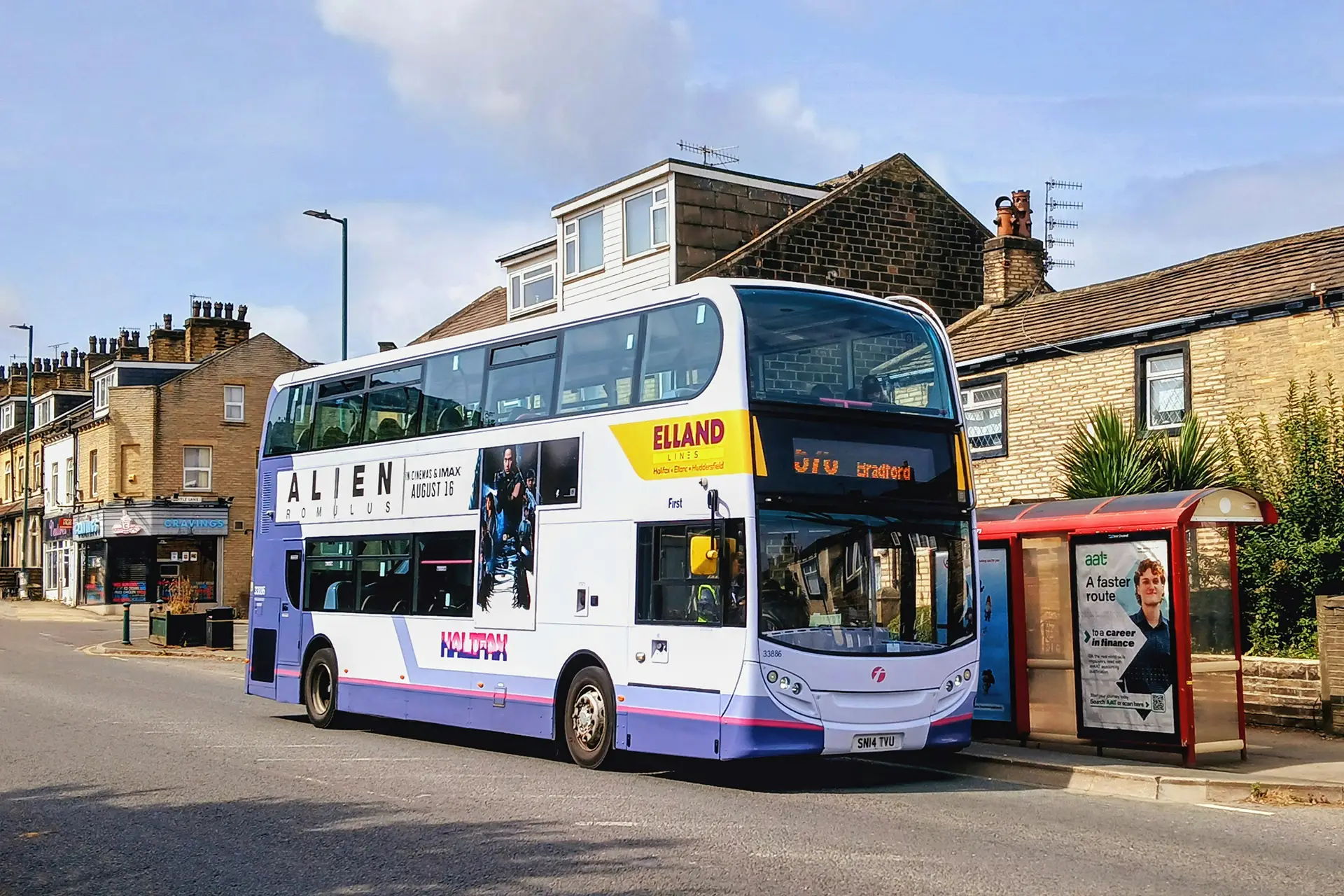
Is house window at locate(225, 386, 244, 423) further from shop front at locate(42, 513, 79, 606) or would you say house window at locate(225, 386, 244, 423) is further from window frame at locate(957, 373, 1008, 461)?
window frame at locate(957, 373, 1008, 461)

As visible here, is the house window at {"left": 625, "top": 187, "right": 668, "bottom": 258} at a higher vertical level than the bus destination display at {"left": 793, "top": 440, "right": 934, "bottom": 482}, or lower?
higher

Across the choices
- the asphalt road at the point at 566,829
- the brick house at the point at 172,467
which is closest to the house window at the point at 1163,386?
the asphalt road at the point at 566,829

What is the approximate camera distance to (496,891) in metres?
7.58

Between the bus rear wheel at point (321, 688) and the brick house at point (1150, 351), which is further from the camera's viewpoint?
the brick house at point (1150, 351)

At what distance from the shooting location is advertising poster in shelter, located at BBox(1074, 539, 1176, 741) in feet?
42.4

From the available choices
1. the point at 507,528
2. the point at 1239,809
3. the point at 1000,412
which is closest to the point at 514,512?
the point at 507,528

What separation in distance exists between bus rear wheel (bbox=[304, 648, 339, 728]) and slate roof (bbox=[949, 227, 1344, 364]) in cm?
1229

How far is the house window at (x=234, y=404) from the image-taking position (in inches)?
2266

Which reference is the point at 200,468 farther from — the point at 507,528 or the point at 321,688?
the point at 507,528

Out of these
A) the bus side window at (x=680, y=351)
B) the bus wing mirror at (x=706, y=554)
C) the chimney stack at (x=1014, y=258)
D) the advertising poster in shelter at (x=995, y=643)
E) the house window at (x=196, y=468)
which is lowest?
the advertising poster in shelter at (x=995, y=643)

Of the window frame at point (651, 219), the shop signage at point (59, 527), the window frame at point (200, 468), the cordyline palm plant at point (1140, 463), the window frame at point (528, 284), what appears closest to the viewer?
the cordyline palm plant at point (1140, 463)

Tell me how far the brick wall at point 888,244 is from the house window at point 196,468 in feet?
111

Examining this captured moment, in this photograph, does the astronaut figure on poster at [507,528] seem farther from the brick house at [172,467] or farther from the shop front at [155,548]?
the shop front at [155,548]

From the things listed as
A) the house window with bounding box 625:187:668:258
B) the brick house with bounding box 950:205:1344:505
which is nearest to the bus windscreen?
the brick house with bounding box 950:205:1344:505
